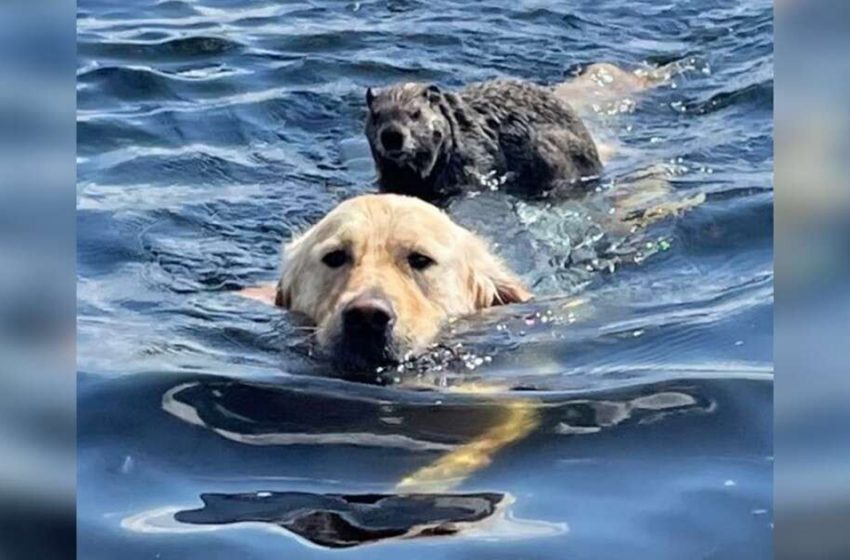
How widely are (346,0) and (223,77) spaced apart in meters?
1.40

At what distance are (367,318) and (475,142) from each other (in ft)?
8.53

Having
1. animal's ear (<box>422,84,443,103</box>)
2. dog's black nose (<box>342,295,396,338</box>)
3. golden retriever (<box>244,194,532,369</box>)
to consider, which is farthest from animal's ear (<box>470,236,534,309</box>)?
animal's ear (<box>422,84,443,103</box>)

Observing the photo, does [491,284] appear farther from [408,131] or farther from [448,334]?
[408,131]

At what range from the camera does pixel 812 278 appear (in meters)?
1.28

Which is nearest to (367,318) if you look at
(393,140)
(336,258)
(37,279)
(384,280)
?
(384,280)

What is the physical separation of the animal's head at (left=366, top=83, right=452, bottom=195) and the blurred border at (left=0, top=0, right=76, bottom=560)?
511 cm

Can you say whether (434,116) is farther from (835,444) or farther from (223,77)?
(835,444)

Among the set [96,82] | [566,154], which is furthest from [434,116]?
[96,82]

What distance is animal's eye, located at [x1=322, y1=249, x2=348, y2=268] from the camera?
15.2 ft

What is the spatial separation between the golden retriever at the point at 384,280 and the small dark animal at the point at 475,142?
139cm

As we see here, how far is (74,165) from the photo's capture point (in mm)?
1311

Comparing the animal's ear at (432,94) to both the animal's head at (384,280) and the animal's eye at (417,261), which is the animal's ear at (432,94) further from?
the animal's eye at (417,261)

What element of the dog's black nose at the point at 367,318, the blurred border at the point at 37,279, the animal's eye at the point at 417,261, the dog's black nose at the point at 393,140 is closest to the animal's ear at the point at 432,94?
the dog's black nose at the point at 393,140

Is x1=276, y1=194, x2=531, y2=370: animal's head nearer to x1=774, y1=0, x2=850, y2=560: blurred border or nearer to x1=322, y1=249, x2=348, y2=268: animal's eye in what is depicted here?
x1=322, y1=249, x2=348, y2=268: animal's eye
